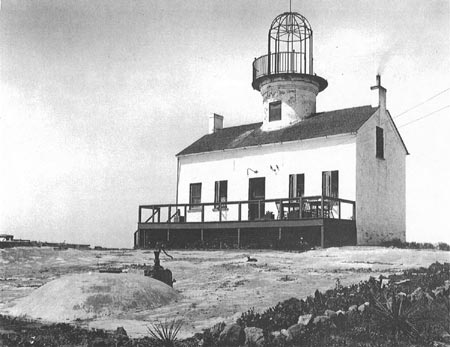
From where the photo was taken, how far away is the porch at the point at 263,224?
77.4 ft

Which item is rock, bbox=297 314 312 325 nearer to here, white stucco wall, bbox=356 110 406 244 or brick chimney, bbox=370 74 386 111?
white stucco wall, bbox=356 110 406 244

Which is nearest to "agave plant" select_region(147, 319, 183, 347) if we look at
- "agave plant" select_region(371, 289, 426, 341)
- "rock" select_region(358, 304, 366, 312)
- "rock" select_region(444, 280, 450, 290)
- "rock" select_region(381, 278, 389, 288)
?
"rock" select_region(358, 304, 366, 312)

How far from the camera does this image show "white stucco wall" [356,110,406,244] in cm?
2597

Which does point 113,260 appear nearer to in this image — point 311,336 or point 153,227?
point 153,227

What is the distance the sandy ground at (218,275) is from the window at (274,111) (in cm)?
1098

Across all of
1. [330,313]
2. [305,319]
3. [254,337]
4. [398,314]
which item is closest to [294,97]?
[330,313]

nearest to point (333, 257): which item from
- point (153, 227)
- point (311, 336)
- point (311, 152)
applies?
point (311, 152)

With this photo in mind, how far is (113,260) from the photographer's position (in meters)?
20.5

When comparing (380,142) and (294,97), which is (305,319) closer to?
(380,142)

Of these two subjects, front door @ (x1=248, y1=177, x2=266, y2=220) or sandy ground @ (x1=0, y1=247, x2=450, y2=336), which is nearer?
sandy ground @ (x1=0, y1=247, x2=450, y2=336)

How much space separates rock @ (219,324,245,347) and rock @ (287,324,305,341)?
64 centimetres

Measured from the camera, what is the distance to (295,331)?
805 centimetres

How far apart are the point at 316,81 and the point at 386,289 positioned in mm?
21247

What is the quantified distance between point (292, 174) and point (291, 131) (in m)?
2.46
